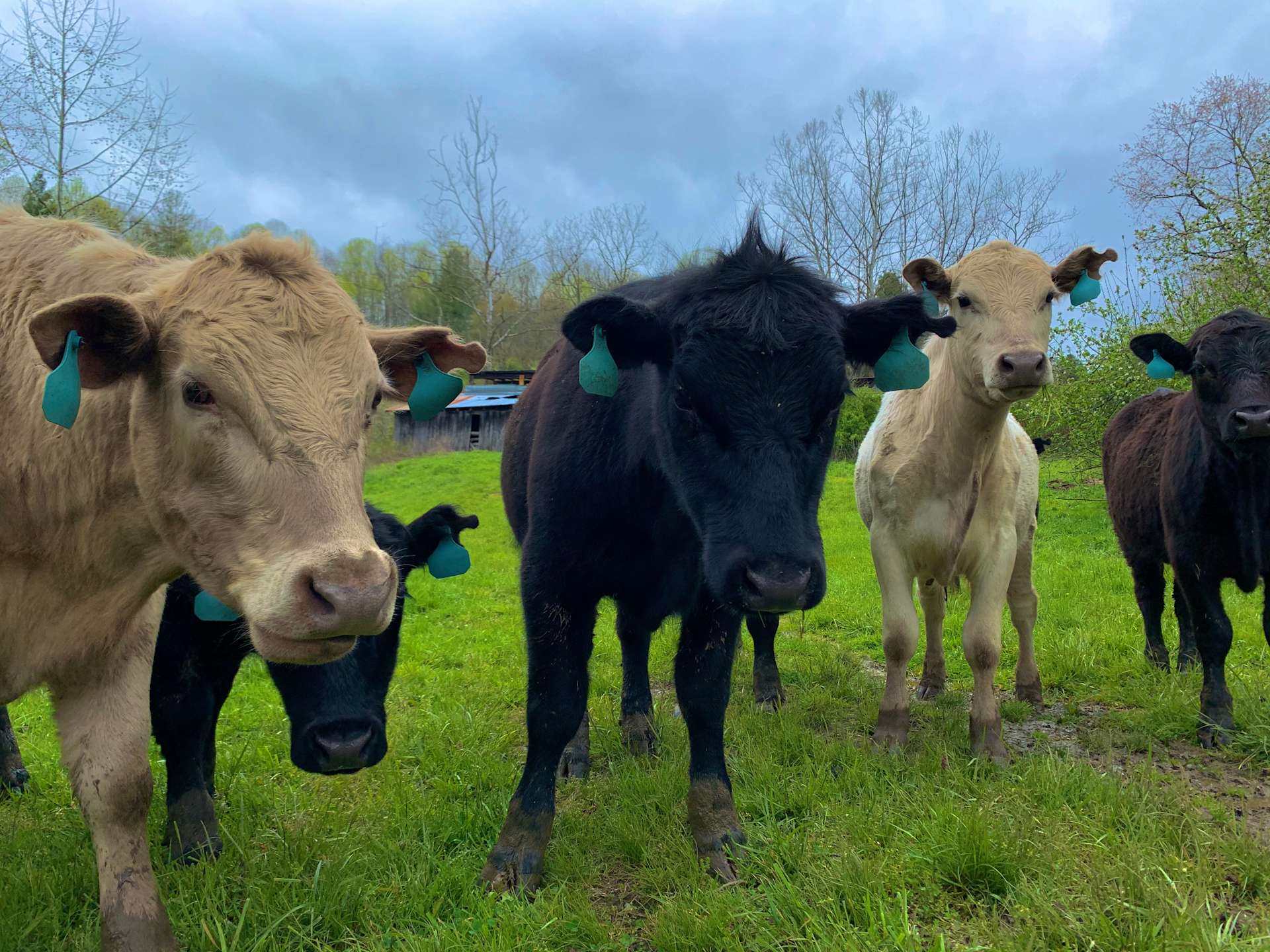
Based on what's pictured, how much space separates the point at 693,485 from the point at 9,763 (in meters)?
4.16

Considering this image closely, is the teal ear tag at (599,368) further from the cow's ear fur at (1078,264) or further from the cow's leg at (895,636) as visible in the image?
the cow's ear fur at (1078,264)

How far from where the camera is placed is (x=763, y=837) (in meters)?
3.24

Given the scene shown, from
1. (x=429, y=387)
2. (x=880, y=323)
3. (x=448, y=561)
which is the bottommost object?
(x=448, y=561)

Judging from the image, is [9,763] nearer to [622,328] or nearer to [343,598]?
[343,598]

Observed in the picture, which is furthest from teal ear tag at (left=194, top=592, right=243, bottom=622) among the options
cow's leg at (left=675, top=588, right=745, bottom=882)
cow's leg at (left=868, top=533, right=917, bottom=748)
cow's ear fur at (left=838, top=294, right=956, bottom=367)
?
cow's leg at (left=868, top=533, right=917, bottom=748)

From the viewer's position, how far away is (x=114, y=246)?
108 inches

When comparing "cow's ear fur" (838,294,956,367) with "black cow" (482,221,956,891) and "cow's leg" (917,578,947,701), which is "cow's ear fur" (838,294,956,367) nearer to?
"black cow" (482,221,956,891)

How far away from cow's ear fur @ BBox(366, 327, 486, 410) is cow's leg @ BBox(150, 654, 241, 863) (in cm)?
163

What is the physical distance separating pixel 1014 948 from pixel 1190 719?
3.18m

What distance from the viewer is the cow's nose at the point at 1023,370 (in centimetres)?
400

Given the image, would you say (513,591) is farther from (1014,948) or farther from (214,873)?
(1014,948)

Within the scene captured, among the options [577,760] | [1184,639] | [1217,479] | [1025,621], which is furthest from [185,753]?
[1184,639]

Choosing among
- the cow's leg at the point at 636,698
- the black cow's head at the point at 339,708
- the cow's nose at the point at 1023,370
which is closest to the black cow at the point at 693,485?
the black cow's head at the point at 339,708

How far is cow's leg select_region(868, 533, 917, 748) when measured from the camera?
452 centimetres
